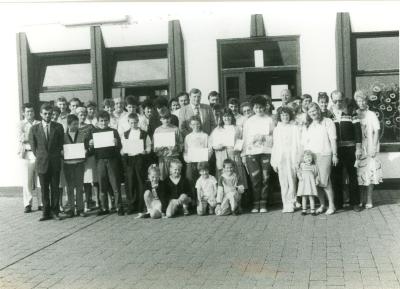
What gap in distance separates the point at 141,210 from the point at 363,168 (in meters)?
3.38

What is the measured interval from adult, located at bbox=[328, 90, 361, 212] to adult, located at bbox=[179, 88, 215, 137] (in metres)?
1.92

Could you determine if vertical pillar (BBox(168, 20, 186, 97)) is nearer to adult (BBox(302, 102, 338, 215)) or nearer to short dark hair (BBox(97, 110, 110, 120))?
short dark hair (BBox(97, 110, 110, 120))

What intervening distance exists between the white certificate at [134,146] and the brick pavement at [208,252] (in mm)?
1005

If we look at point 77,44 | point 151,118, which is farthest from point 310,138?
point 77,44

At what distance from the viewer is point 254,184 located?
27.7 ft

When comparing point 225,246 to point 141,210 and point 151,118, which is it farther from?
point 151,118

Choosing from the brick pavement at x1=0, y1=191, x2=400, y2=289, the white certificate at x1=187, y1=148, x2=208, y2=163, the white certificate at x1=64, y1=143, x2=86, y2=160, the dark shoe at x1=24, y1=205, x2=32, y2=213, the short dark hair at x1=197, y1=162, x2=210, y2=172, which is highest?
the white certificate at x1=64, y1=143, x2=86, y2=160

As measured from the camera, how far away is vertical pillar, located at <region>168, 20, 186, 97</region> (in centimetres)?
1066

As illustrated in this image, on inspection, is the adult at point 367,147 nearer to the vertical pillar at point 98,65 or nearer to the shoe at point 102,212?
the shoe at point 102,212

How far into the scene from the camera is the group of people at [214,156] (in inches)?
324

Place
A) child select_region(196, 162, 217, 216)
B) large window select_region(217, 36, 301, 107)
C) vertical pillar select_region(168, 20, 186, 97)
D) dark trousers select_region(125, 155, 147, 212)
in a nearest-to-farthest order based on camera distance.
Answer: child select_region(196, 162, 217, 216)
dark trousers select_region(125, 155, 147, 212)
large window select_region(217, 36, 301, 107)
vertical pillar select_region(168, 20, 186, 97)

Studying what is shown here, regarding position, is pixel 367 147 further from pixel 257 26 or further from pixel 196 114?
pixel 257 26

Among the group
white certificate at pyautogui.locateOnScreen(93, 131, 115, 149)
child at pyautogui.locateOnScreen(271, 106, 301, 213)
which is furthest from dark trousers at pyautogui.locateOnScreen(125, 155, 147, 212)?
child at pyautogui.locateOnScreen(271, 106, 301, 213)

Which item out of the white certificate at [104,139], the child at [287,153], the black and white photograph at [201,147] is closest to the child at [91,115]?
the black and white photograph at [201,147]
